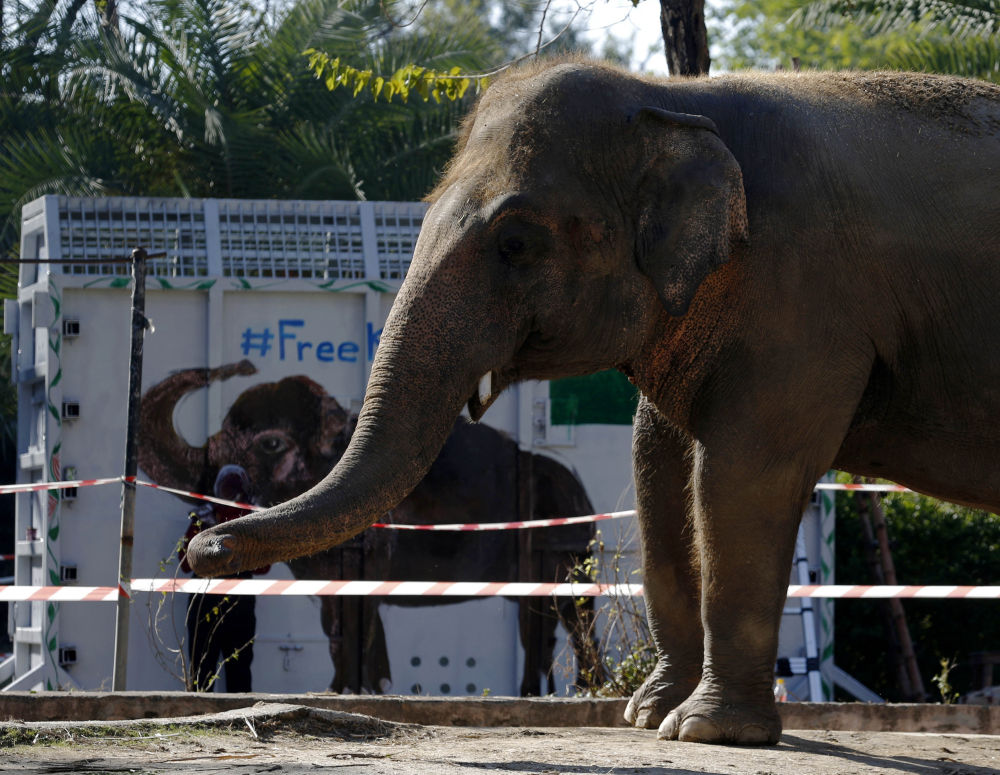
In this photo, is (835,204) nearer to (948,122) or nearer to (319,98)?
(948,122)

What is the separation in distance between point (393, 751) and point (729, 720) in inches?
42.1

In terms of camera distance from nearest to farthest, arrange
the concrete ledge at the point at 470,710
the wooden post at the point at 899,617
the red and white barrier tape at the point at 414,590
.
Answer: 1. the concrete ledge at the point at 470,710
2. the red and white barrier tape at the point at 414,590
3. the wooden post at the point at 899,617

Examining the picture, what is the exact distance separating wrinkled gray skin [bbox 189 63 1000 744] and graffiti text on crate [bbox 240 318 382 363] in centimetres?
508

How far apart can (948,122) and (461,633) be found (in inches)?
228

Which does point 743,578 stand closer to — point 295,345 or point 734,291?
point 734,291

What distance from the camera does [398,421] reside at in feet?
13.7

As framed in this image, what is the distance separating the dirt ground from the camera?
376 cm

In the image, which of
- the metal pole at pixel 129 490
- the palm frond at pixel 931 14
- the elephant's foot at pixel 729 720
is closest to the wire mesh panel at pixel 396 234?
the metal pole at pixel 129 490

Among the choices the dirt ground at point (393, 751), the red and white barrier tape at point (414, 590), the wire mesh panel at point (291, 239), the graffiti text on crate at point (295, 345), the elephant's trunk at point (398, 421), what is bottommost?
the dirt ground at point (393, 751)

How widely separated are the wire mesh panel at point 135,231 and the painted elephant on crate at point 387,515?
854mm

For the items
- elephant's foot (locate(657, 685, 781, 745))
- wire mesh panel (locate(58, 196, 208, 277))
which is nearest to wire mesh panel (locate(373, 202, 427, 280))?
wire mesh panel (locate(58, 196, 208, 277))

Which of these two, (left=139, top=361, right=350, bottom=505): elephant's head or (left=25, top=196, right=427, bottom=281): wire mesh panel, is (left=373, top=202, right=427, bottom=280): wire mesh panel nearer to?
(left=25, top=196, right=427, bottom=281): wire mesh panel

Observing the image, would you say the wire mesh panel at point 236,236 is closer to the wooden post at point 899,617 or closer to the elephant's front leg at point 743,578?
the wooden post at point 899,617

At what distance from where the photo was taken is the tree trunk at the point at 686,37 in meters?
7.75
